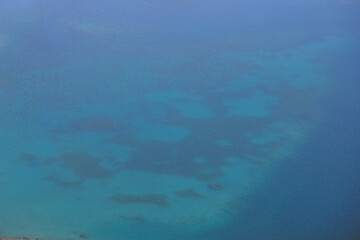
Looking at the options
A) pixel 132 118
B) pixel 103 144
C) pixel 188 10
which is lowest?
pixel 103 144

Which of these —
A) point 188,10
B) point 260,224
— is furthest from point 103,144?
point 188,10

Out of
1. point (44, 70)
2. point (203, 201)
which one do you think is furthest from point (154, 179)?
point (44, 70)

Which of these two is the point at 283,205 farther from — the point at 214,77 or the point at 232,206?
the point at 214,77

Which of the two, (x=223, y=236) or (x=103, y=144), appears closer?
(x=223, y=236)

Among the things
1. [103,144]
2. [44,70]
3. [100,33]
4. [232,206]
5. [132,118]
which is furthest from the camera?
[100,33]

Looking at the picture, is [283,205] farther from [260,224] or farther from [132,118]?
[132,118]

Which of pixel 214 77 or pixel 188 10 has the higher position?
pixel 188 10

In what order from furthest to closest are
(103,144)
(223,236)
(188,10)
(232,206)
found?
(188,10) < (103,144) < (232,206) < (223,236)
